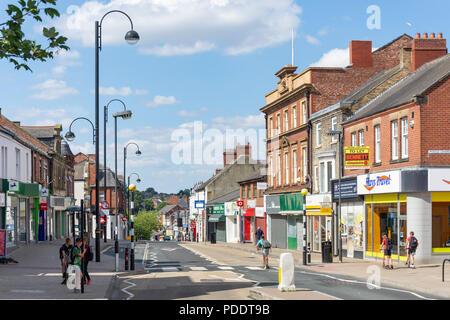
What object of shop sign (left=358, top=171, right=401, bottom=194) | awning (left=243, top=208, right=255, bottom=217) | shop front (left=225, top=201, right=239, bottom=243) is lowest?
shop front (left=225, top=201, right=239, bottom=243)

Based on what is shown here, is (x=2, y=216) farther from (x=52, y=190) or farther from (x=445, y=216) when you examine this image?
(x=445, y=216)

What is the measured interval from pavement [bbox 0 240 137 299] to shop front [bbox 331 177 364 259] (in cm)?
1416

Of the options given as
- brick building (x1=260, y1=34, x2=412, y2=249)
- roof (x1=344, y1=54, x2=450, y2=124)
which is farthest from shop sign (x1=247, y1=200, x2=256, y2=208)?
roof (x1=344, y1=54, x2=450, y2=124)

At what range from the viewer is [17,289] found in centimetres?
2138

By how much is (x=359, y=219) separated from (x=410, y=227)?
272 inches

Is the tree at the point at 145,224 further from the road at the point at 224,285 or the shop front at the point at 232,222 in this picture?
the road at the point at 224,285

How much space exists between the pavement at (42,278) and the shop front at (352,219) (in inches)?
558

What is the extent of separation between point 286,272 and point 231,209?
2306 inches

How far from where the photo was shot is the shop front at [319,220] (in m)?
44.3

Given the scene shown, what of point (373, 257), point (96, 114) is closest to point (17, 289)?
point (96, 114)

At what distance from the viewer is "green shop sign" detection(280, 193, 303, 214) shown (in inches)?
1967

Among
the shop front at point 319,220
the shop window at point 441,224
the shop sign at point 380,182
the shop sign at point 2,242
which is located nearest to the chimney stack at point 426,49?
the shop sign at point 380,182

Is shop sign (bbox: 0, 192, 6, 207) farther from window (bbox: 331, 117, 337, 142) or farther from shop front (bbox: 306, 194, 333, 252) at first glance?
window (bbox: 331, 117, 337, 142)

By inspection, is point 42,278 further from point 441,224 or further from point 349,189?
point 349,189
